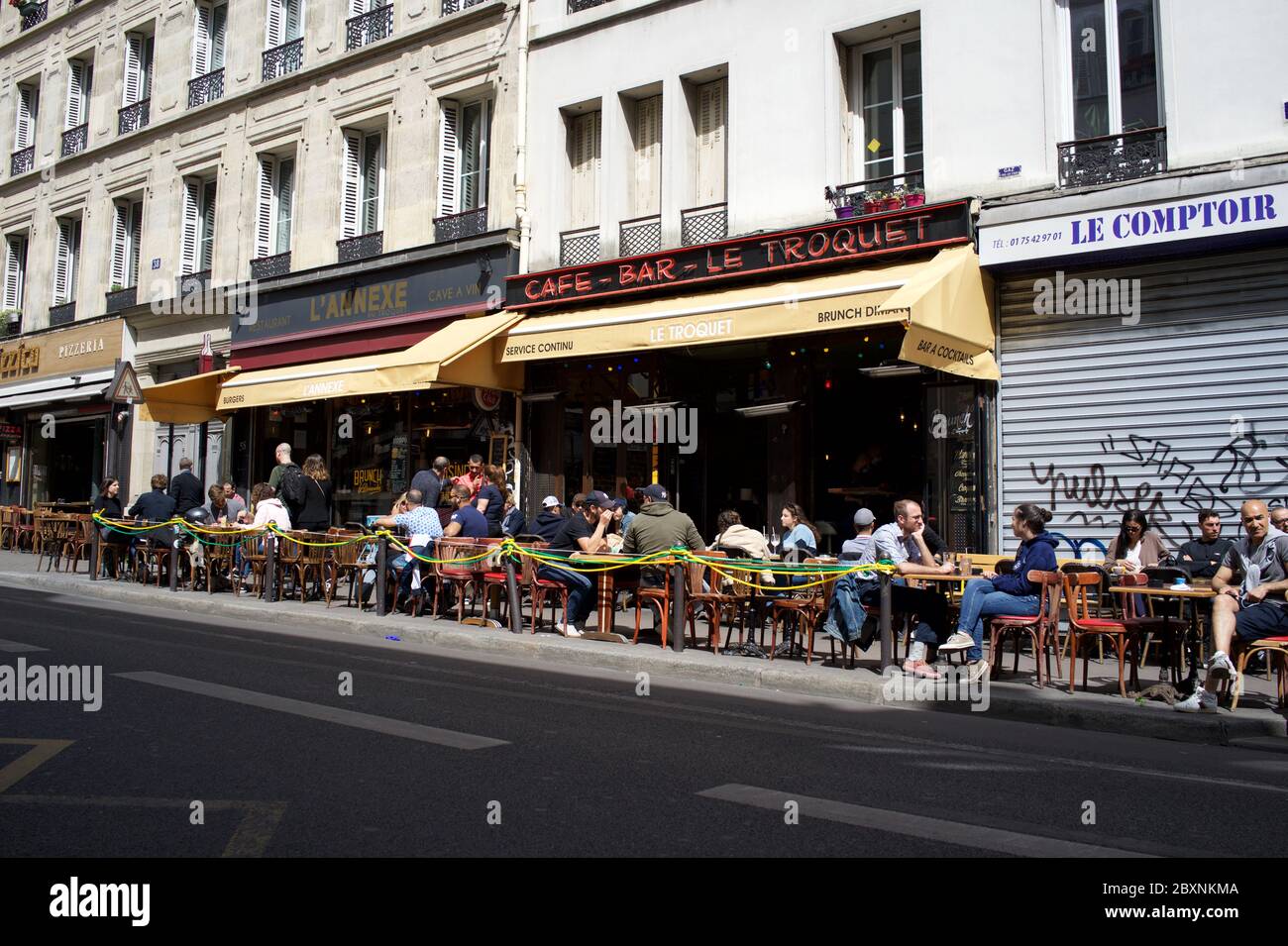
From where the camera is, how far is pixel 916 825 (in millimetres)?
4316

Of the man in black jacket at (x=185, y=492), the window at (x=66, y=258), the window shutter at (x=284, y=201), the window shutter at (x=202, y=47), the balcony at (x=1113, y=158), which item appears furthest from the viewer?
the window at (x=66, y=258)

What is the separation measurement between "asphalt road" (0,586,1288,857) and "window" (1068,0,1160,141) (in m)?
6.98

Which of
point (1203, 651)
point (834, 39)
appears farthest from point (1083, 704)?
point (834, 39)

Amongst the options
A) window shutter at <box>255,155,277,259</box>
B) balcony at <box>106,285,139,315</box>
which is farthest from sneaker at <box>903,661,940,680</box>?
balcony at <box>106,285,139,315</box>

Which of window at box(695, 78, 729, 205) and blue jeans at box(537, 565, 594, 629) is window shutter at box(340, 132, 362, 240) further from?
blue jeans at box(537, 565, 594, 629)

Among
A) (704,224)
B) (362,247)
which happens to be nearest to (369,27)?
(362,247)

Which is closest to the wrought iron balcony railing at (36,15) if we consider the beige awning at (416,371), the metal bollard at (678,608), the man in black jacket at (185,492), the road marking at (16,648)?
the beige awning at (416,371)

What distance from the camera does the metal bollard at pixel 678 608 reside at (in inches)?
365

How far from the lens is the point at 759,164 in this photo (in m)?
13.4

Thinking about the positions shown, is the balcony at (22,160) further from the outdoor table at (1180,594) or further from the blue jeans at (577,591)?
the outdoor table at (1180,594)

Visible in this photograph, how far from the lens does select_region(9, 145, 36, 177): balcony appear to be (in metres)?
25.7

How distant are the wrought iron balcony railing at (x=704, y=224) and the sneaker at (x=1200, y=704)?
27.6 ft

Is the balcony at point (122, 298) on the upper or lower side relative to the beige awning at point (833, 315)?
upper
